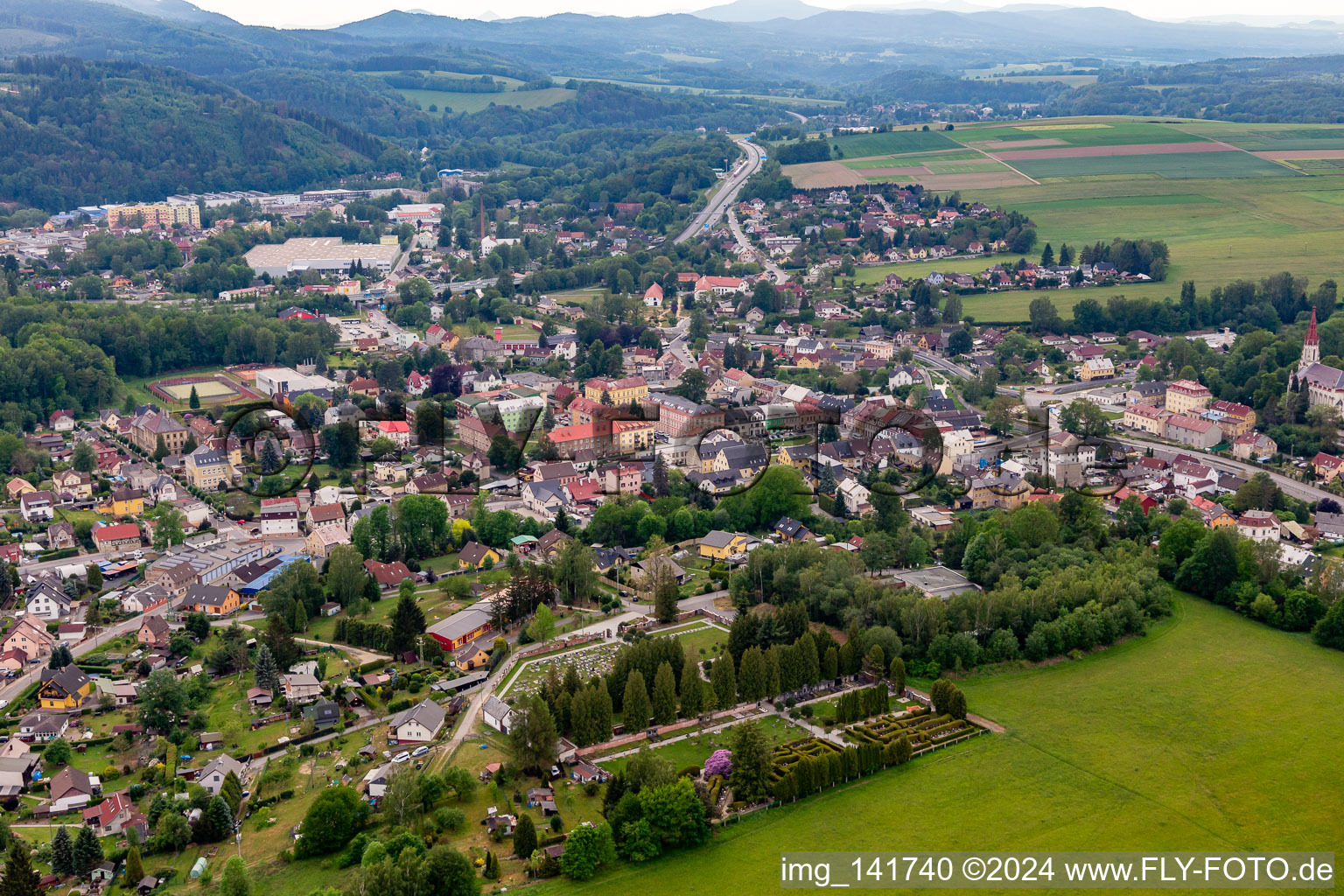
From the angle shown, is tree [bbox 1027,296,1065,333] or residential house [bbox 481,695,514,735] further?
tree [bbox 1027,296,1065,333]

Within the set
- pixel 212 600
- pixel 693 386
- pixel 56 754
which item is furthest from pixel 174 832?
pixel 693 386

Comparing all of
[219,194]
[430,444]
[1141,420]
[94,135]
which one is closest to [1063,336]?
[1141,420]

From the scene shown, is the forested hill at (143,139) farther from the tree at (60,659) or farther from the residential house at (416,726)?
the residential house at (416,726)

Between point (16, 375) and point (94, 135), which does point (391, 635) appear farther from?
point (94, 135)

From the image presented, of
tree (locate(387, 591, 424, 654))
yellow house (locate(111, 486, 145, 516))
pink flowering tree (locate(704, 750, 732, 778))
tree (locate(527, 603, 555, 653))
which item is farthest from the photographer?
yellow house (locate(111, 486, 145, 516))

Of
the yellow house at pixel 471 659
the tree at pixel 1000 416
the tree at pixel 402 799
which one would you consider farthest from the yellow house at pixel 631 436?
the tree at pixel 402 799

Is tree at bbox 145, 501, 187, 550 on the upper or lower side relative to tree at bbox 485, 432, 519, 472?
lower

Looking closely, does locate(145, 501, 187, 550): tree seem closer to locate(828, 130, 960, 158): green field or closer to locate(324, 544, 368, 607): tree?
locate(324, 544, 368, 607): tree

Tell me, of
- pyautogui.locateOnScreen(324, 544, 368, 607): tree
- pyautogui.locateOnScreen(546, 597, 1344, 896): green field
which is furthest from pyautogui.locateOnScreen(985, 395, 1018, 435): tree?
pyautogui.locateOnScreen(324, 544, 368, 607): tree
